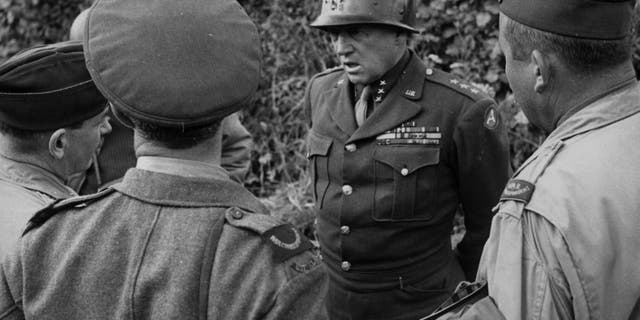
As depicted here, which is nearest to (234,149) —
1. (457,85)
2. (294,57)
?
(457,85)

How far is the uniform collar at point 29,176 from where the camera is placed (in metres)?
2.46

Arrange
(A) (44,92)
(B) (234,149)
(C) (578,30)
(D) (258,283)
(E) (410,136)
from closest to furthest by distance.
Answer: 1. (D) (258,283)
2. (C) (578,30)
3. (A) (44,92)
4. (E) (410,136)
5. (B) (234,149)

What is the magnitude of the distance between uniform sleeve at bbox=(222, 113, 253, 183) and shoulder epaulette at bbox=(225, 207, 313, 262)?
6.64ft

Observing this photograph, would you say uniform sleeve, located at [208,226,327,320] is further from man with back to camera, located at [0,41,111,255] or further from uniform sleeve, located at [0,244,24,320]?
man with back to camera, located at [0,41,111,255]

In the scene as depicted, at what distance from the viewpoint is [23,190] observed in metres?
2.44

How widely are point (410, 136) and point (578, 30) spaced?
1.41 meters

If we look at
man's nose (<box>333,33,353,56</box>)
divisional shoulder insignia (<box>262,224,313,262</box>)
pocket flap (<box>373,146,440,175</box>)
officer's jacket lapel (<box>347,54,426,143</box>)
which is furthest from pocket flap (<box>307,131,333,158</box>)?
divisional shoulder insignia (<box>262,224,313,262</box>)

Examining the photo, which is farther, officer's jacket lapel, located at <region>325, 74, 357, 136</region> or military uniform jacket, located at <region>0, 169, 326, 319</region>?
officer's jacket lapel, located at <region>325, 74, 357, 136</region>

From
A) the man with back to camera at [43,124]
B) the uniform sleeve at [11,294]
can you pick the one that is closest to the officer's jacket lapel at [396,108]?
the man with back to camera at [43,124]

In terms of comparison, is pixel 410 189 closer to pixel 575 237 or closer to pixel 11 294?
pixel 575 237

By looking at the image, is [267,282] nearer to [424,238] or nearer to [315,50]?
[424,238]

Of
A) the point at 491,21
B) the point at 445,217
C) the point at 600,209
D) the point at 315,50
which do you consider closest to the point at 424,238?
the point at 445,217

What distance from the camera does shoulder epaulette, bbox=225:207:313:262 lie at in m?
1.67

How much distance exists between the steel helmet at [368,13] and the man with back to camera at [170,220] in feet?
4.65
